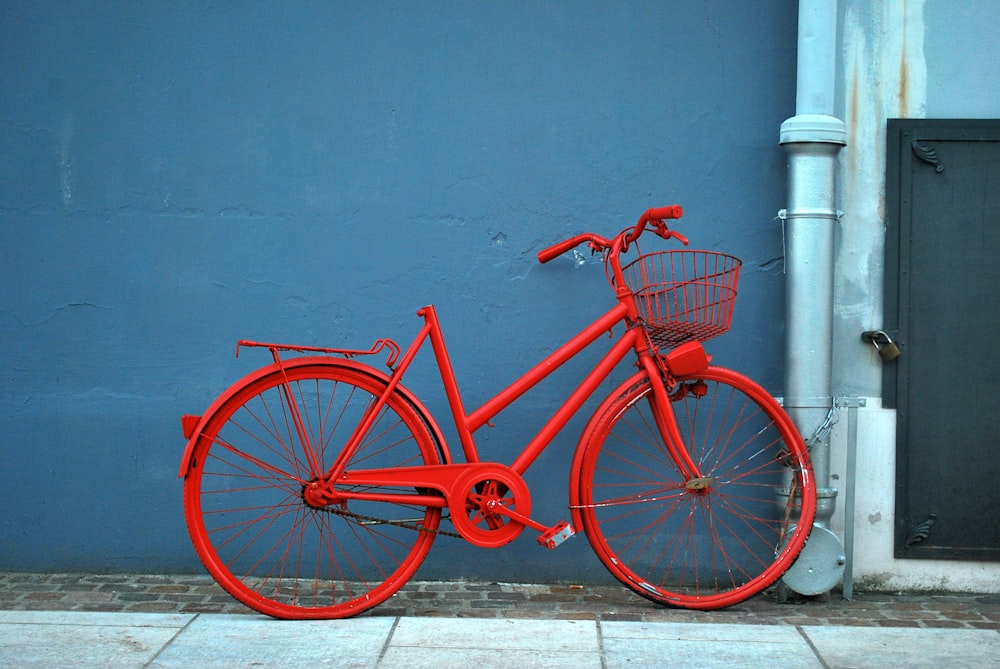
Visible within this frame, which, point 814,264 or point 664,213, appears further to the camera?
point 814,264

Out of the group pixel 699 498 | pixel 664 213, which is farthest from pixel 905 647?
pixel 664 213

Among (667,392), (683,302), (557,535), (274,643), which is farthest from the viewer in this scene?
(683,302)

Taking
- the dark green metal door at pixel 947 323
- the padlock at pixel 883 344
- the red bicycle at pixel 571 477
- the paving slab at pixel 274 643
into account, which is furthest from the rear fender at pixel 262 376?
the dark green metal door at pixel 947 323

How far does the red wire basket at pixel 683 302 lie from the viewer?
4609mm

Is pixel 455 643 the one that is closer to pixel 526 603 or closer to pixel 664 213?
pixel 526 603

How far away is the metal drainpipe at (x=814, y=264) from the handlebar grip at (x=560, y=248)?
96 centimetres

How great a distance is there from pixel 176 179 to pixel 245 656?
2.25 m

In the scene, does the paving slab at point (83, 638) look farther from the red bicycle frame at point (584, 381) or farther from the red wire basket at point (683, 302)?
the red wire basket at point (683, 302)

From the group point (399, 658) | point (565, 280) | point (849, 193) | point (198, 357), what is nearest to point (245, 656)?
point (399, 658)

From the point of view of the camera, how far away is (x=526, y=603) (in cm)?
488

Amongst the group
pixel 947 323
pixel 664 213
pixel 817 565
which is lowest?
pixel 817 565

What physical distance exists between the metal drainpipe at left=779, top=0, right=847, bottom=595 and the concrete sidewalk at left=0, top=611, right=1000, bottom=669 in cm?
51

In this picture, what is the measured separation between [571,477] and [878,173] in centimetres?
196

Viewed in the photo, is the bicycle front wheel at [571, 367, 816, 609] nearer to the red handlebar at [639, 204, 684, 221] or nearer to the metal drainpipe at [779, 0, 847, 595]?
the metal drainpipe at [779, 0, 847, 595]
